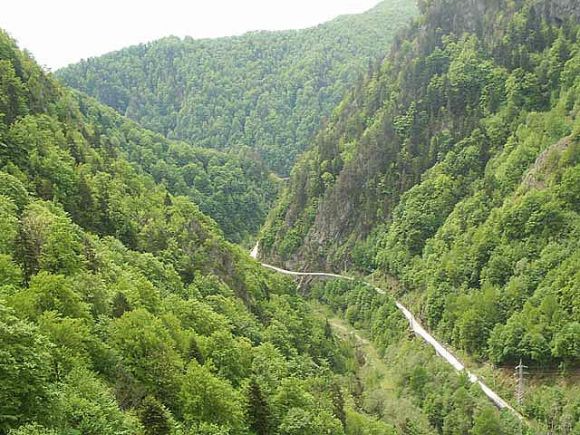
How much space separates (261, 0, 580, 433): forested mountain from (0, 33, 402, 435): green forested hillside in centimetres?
2434

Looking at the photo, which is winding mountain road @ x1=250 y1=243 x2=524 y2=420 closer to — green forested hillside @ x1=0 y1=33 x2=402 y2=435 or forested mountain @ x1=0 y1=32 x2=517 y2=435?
forested mountain @ x1=0 y1=32 x2=517 y2=435

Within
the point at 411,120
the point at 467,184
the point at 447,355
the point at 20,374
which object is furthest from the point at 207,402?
the point at 411,120

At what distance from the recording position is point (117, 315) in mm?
48000

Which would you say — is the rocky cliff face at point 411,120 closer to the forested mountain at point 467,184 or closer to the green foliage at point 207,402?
the forested mountain at point 467,184

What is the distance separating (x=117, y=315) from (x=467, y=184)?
93.3m

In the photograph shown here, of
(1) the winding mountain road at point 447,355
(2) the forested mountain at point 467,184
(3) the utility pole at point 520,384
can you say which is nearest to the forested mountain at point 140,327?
(1) the winding mountain road at point 447,355

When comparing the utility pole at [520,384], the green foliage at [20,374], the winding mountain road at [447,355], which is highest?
the green foliage at [20,374]

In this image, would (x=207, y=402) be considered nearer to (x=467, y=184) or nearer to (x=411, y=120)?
(x=467, y=184)

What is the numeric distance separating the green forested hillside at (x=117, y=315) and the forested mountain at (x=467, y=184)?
24.3 metres

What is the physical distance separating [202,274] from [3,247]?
40.7 m

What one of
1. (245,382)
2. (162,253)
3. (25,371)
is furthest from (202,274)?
(25,371)

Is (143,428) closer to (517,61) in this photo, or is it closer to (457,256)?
(457,256)

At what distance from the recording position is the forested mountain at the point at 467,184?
92.7 meters

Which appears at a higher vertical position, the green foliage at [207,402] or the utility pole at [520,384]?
the green foliage at [207,402]
